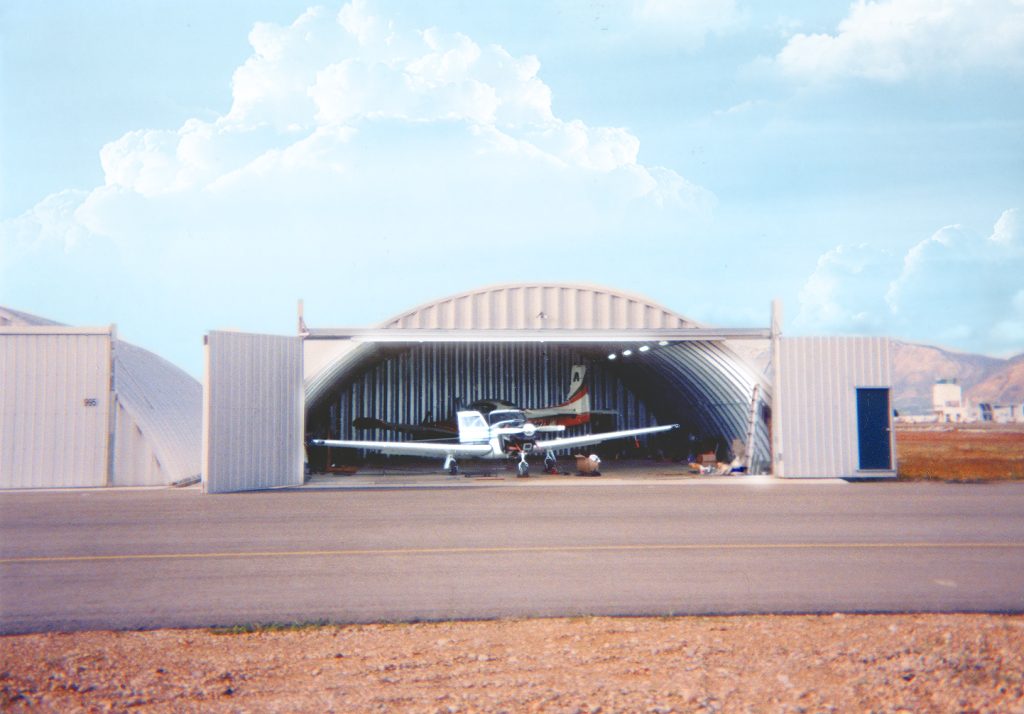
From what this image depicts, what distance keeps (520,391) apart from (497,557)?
22150 mm

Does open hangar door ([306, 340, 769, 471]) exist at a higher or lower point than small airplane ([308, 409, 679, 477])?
higher

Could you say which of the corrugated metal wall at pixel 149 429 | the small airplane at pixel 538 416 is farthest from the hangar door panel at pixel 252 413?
the small airplane at pixel 538 416

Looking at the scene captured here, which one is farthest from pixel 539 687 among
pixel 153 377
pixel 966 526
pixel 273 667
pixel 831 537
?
pixel 153 377

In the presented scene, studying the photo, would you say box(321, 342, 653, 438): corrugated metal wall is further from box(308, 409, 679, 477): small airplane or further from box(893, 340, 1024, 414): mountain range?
box(893, 340, 1024, 414): mountain range

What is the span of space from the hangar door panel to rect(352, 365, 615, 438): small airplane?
786 cm

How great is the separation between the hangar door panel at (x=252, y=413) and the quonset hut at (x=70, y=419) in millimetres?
2750

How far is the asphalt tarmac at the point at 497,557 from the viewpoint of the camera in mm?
7363

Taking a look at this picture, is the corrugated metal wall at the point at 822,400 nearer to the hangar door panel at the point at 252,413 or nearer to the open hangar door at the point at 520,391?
the open hangar door at the point at 520,391

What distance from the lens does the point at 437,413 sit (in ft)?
102

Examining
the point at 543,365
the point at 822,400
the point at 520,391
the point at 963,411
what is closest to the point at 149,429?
the point at 520,391

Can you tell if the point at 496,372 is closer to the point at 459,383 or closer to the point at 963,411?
the point at 459,383

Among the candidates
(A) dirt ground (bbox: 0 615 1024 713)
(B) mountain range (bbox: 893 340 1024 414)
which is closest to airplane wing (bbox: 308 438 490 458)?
(A) dirt ground (bbox: 0 615 1024 713)

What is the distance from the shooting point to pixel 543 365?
31.9 metres

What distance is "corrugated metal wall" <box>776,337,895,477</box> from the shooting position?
802 inches
